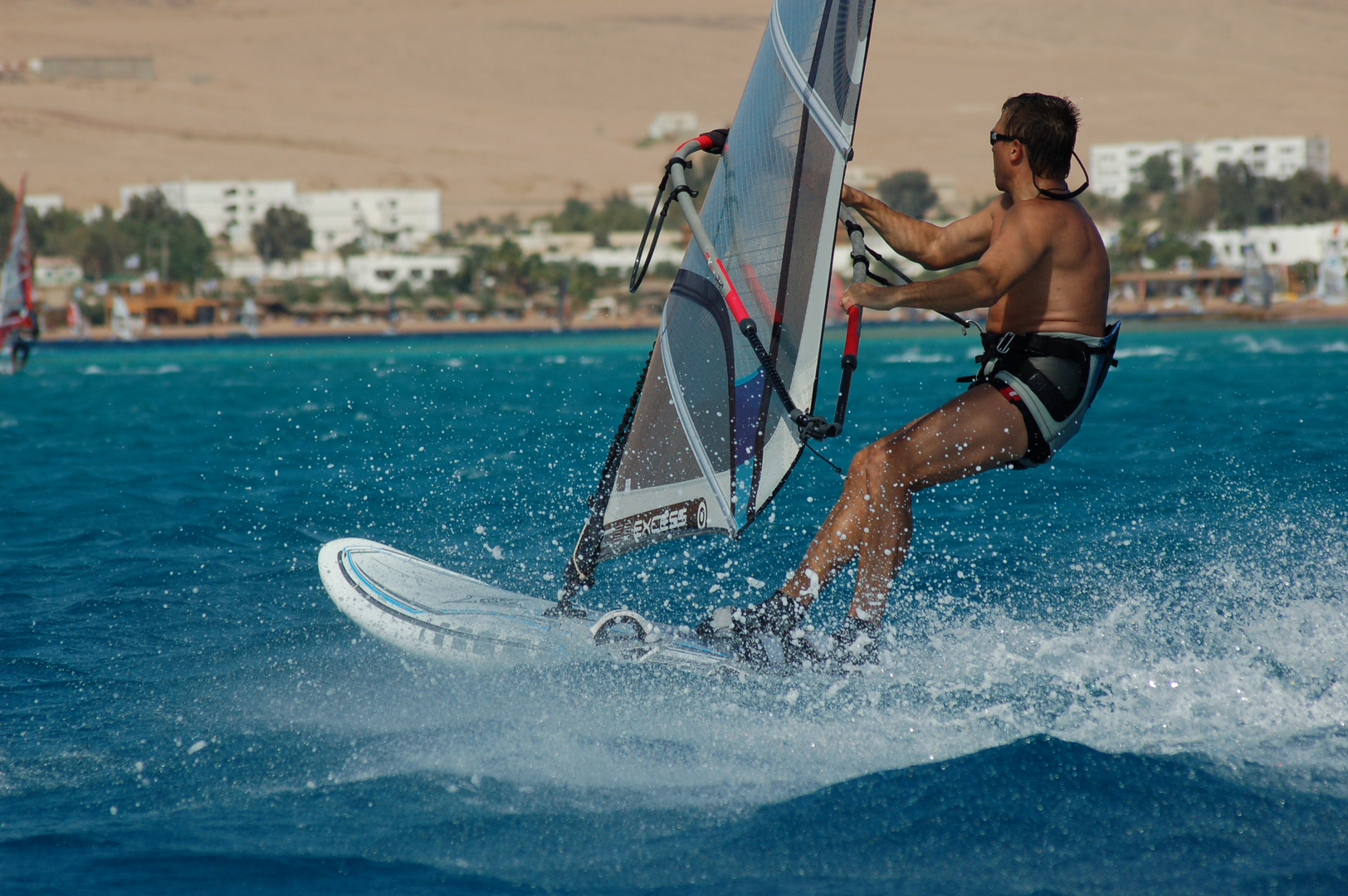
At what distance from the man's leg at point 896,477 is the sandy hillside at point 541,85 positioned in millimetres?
135112

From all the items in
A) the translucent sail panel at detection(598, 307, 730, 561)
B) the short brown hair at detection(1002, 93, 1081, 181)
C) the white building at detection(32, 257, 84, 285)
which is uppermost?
the white building at detection(32, 257, 84, 285)

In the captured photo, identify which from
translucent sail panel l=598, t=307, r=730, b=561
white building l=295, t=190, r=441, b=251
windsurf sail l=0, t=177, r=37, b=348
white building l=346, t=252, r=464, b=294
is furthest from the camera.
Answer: white building l=295, t=190, r=441, b=251

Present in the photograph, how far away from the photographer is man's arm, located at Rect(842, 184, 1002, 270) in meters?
4.55

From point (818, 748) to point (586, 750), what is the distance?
736 mm

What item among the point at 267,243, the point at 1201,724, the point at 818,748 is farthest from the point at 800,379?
the point at 267,243

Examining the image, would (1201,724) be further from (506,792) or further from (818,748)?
(506,792)

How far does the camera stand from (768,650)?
448cm

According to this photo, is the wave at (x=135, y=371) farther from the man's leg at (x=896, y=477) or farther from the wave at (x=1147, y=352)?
the man's leg at (x=896, y=477)

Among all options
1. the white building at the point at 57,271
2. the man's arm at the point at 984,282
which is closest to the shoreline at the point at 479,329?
the white building at the point at 57,271

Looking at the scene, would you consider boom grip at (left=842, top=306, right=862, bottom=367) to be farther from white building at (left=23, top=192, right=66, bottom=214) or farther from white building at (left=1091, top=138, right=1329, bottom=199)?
white building at (left=1091, top=138, right=1329, bottom=199)

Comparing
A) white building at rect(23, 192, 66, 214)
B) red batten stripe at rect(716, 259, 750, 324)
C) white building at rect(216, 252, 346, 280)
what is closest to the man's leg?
red batten stripe at rect(716, 259, 750, 324)

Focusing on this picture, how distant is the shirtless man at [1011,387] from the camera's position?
420cm

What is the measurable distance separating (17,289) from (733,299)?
3076cm

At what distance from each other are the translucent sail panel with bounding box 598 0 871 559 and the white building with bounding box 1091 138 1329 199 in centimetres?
13382
